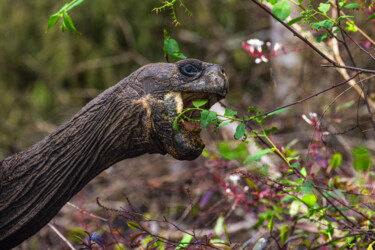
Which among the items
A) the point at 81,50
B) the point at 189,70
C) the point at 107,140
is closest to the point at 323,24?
the point at 189,70

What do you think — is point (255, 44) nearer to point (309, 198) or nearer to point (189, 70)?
point (189, 70)

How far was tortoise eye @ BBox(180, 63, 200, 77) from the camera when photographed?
5.14 ft

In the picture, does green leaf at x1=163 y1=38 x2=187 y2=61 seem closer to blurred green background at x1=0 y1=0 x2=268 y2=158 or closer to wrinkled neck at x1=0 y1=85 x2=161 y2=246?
wrinkled neck at x1=0 y1=85 x2=161 y2=246

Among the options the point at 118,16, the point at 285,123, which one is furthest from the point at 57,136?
the point at 118,16

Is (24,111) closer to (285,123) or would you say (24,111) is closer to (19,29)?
(19,29)

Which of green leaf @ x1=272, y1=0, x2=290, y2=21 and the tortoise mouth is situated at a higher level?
green leaf @ x1=272, y1=0, x2=290, y2=21

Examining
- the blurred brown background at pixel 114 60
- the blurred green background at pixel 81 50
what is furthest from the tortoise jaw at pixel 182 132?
the blurred green background at pixel 81 50

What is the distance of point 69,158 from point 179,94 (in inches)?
15.9

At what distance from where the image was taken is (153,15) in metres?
6.26

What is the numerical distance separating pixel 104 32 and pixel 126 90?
4576 mm

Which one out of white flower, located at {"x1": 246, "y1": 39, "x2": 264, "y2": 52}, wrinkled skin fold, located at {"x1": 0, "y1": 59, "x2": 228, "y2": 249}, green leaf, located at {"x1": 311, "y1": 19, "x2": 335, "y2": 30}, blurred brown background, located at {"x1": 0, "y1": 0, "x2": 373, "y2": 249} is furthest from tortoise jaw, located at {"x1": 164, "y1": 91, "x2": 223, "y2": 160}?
blurred brown background, located at {"x1": 0, "y1": 0, "x2": 373, "y2": 249}

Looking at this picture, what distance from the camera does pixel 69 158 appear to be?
5.29ft

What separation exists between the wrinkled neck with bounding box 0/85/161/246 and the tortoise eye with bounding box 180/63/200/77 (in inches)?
6.9

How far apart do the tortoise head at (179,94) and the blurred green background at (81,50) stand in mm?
3806
